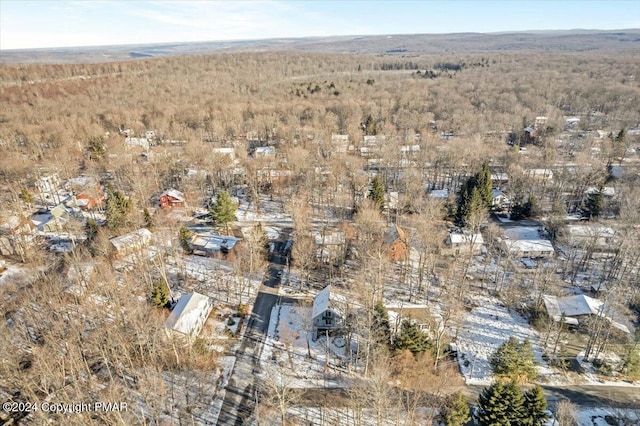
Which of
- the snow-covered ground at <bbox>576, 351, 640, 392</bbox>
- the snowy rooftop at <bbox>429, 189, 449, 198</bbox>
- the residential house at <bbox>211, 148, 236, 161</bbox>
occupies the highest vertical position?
the residential house at <bbox>211, 148, 236, 161</bbox>

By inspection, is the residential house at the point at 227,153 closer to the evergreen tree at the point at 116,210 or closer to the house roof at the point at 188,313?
the evergreen tree at the point at 116,210

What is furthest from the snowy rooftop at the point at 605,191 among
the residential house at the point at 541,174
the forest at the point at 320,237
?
the residential house at the point at 541,174

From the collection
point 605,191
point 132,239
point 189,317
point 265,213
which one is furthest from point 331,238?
point 605,191

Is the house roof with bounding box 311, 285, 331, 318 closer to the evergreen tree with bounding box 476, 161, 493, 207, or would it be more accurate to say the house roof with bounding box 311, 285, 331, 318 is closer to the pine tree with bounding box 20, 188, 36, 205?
the evergreen tree with bounding box 476, 161, 493, 207

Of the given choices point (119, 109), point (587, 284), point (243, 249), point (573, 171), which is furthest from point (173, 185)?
point (573, 171)

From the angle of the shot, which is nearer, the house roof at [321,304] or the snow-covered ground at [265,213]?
the house roof at [321,304]

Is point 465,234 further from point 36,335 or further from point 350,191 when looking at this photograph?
point 36,335

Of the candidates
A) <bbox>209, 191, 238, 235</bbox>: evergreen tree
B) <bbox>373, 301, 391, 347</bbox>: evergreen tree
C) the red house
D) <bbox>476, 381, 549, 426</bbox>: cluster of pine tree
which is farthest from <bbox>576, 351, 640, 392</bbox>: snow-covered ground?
the red house

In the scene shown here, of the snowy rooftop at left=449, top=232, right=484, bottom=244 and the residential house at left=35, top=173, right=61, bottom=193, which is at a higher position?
the residential house at left=35, top=173, right=61, bottom=193
